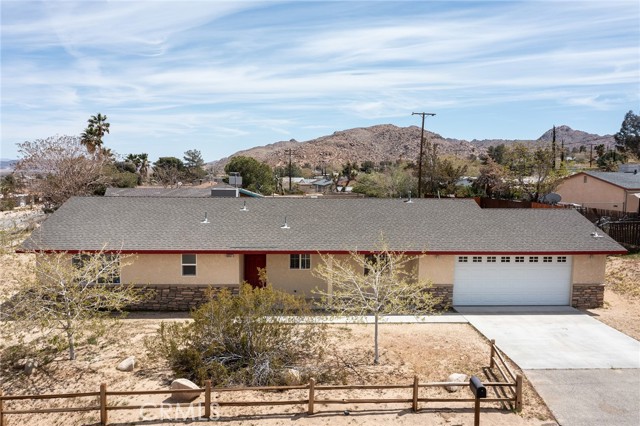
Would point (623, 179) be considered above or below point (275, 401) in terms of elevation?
above

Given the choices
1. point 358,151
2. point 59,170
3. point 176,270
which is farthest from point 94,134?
point 358,151

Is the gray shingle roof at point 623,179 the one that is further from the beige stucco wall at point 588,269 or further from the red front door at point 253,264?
the red front door at point 253,264

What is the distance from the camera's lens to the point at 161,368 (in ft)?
45.6

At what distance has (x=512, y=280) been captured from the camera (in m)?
20.1

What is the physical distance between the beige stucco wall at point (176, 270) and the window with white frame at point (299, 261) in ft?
8.09

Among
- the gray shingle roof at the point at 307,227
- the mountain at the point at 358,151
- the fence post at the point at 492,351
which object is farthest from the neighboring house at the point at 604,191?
the mountain at the point at 358,151

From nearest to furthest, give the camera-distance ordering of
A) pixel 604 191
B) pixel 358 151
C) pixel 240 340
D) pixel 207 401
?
pixel 207 401 < pixel 240 340 < pixel 604 191 < pixel 358 151

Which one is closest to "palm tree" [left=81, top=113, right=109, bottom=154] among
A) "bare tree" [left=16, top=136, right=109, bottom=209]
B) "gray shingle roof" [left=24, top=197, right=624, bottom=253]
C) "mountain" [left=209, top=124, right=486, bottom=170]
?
"bare tree" [left=16, top=136, right=109, bottom=209]

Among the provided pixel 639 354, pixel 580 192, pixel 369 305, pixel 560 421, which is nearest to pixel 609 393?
pixel 560 421

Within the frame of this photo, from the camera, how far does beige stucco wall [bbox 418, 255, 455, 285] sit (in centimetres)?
1959

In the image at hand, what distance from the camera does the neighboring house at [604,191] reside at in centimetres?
3616

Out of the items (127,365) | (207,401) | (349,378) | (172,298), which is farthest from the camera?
(172,298)

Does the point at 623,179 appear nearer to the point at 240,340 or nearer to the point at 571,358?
the point at 571,358

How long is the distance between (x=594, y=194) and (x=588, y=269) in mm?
22868
